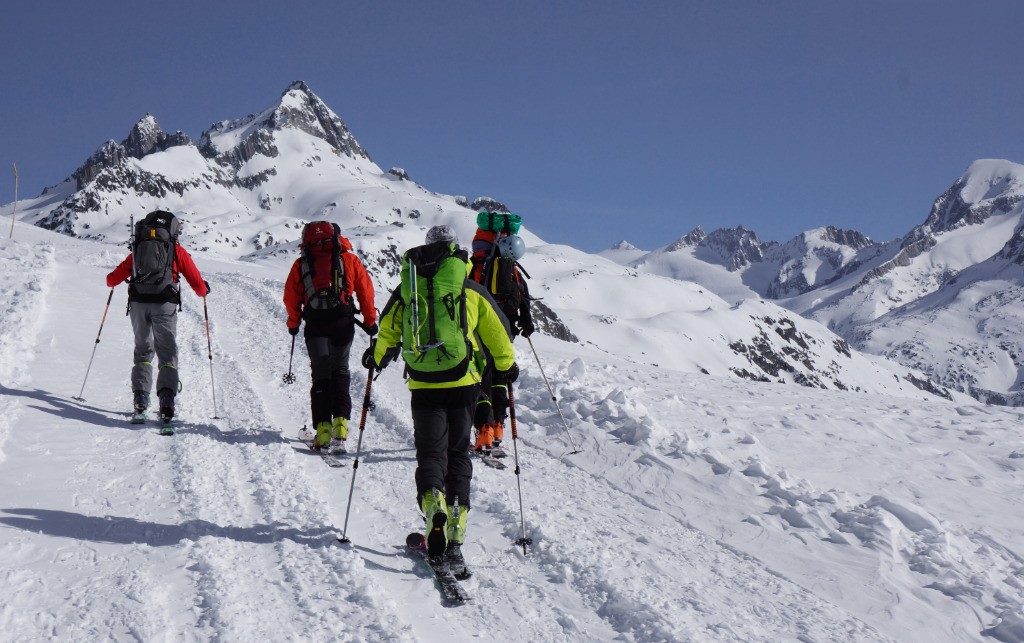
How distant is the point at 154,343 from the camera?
28.9 feet

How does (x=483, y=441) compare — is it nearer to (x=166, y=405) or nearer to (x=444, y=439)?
(x=444, y=439)

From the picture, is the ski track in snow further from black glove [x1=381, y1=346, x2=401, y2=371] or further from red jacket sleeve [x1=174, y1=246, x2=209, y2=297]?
red jacket sleeve [x1=174, y1=246, x2=209, y2=297]

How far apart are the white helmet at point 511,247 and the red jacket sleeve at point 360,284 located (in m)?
1.67

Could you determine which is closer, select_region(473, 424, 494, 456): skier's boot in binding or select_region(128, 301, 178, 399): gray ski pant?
select_region(473, 424, 494, 456): skier's boot in binding

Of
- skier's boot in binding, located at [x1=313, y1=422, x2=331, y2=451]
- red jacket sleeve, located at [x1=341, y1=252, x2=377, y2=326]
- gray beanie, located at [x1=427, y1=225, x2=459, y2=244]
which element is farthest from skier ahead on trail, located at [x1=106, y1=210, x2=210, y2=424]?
gray beanie, located at [x1=427, y1=225, x2=459, y2=244]

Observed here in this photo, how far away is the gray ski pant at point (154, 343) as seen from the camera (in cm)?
863

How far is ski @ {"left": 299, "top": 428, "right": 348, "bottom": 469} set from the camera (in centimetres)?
765

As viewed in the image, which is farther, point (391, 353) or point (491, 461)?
point (491, 461)

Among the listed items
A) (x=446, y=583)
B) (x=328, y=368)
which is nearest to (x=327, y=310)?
(x=328, y=368)

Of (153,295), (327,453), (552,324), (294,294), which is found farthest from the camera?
(552,324)

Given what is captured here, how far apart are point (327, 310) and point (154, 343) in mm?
2643

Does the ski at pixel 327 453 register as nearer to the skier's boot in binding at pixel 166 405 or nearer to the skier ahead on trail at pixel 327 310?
the skier ahead on trail at pixel 327 310

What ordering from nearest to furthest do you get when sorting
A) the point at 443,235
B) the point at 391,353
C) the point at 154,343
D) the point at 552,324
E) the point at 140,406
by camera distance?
the point at 443,235 < the point at 391,353 < the point at 140,406 < the point at 154,343 < the point at 552,324

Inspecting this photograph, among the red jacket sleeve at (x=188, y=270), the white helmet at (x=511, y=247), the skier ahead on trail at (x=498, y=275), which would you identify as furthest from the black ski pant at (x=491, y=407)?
the red jacket sleeve at (x=188, y=270)
